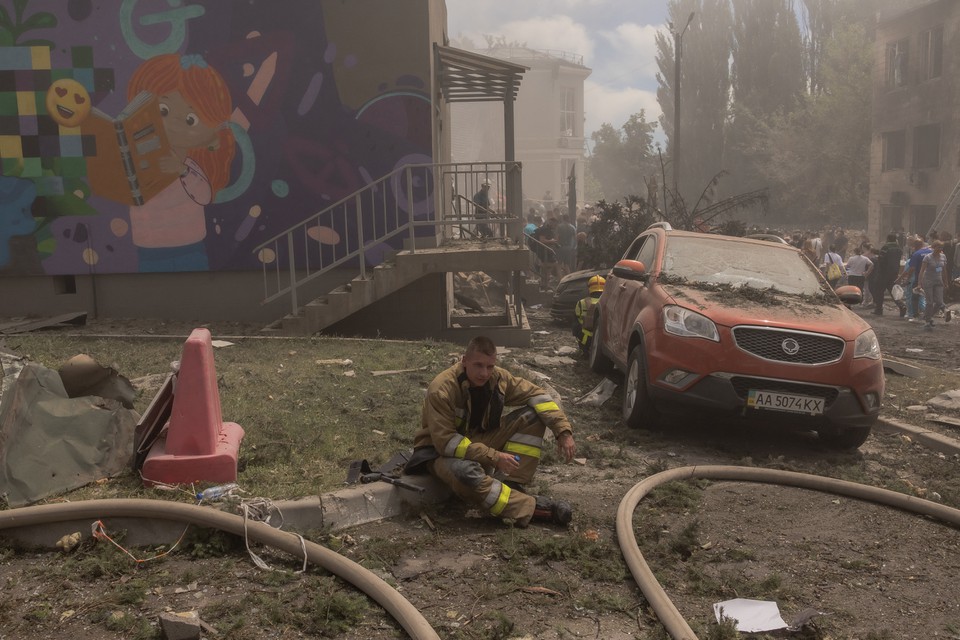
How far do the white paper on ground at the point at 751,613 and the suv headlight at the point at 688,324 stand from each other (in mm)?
3099

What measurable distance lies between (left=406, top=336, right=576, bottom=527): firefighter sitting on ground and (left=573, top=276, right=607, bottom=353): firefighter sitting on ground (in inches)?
218

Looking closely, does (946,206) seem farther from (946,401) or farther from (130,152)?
(130,152)

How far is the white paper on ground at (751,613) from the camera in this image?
3615mm

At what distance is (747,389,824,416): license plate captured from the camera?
6535 millimetres

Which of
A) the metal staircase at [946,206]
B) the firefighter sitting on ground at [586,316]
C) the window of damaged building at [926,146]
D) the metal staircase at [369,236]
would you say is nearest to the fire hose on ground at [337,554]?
the firefighter sitting on ground at [586,316]

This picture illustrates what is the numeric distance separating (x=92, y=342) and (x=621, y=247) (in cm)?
1037

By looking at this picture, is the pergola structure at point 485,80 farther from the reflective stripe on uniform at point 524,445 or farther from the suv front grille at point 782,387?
the reflective stripe on uniform at point 524,445

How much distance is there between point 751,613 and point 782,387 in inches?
122

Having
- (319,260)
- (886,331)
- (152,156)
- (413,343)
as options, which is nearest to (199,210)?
(152,156)

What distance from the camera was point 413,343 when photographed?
10289 mm

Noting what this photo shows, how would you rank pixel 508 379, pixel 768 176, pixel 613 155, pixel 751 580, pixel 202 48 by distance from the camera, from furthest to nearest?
pixel 613 155 < pixel 768 176 < pixel 202 48 < pixel 508 379 < pixel 751 580

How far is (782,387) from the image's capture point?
258 inches

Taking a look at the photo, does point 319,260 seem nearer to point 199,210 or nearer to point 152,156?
point 199,210

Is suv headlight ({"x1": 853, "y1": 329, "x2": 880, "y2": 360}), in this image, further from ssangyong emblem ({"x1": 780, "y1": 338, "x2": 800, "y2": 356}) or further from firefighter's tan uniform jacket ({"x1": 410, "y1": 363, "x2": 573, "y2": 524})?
firefighter's tan uniform jacket ({"x1": 410, "y1": 363, "x2": 573, "y2": 524})
